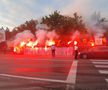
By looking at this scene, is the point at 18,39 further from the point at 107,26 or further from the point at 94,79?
the point at 94,79

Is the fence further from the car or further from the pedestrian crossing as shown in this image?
the pedestrian crossing

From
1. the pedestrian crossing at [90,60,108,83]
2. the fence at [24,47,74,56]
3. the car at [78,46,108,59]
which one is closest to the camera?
the pedestrian crossing at [90,60,108,83]

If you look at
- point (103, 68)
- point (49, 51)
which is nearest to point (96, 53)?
point (49, 51)

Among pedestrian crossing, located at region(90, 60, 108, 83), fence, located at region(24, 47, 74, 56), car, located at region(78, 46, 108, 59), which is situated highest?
fence, located at region(24, 47, 74, 56)

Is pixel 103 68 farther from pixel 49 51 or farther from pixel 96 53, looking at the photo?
pixel 49 51

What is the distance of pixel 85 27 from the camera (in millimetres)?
58094

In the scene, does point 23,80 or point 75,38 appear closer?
point 23,80

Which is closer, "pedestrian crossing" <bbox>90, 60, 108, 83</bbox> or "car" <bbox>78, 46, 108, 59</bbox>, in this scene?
"pedestrian crossing" <bbox>90, 60, 108, 83</bbox>

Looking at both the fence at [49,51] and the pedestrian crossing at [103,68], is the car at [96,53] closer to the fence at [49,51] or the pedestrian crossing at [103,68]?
the fence at [49,51]

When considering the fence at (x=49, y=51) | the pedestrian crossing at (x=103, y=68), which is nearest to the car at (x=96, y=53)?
the fence at (x=49, y=51)

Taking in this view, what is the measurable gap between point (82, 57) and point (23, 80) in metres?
17.5

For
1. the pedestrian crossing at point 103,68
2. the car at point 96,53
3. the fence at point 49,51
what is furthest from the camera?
the fence at point 49,51

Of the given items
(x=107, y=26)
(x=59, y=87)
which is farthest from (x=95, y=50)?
(x=107, y=26)

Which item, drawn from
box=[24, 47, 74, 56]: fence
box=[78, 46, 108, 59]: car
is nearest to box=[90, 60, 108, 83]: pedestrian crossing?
box=[78, 46, 108, 59]: car
